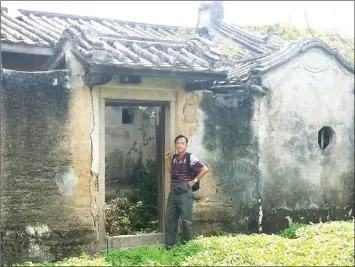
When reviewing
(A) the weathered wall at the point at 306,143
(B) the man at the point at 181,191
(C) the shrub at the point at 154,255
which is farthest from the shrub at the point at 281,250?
(A) the weathered wall at the point at 306,143

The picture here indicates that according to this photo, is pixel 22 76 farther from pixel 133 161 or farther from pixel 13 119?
pixel 133 161

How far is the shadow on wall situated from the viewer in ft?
29.9

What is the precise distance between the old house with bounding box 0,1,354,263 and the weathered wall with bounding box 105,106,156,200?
2539mm

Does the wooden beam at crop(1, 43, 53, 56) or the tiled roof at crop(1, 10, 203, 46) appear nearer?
the wooden beam at crop(1, 43, 53, 56)

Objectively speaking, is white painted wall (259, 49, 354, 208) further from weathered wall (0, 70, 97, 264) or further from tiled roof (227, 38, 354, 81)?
weathered wall (0, 70, 97, 264)

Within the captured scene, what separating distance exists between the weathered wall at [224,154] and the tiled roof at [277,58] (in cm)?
55

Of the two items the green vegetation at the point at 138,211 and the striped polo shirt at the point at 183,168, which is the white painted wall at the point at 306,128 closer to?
the striped polo shirt at the point at 183,168

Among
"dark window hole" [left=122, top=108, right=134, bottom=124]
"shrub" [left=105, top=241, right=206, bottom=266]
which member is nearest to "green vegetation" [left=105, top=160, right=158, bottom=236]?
"dark window hole" [left=122, top=108, right=134, bottom=124]

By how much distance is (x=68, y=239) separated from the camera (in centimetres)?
770

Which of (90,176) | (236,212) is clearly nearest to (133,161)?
(236,212)

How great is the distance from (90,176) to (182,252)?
71.3 inches

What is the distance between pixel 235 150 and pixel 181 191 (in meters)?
1.76

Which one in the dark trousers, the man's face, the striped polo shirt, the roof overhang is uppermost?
the roof overhang

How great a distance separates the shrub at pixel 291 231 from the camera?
9128 millimetres
